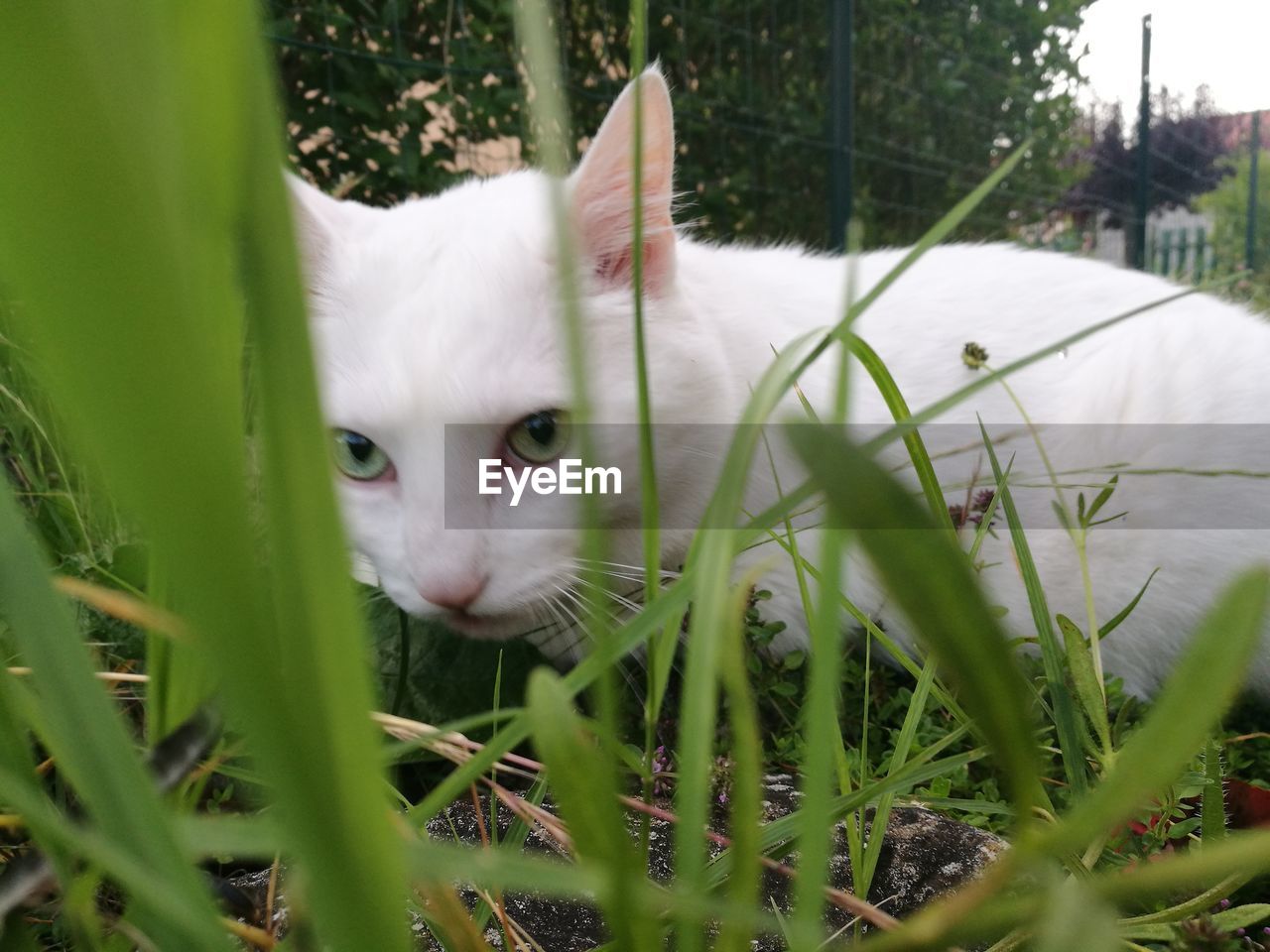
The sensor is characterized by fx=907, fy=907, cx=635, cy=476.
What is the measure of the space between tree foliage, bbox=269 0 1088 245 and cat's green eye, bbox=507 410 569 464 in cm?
63

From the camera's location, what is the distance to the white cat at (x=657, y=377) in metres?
1.04

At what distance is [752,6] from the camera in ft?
13.2

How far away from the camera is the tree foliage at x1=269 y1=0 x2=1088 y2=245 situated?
2.84 meters

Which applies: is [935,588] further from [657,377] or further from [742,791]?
[657,377]

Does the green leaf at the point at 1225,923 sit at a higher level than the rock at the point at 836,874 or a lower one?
higher

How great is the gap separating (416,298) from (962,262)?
1.02 meters

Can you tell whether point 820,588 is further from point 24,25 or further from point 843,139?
point 843,139

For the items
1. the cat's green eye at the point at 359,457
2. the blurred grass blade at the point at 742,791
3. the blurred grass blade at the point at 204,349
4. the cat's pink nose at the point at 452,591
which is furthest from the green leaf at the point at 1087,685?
the cat's green eye at the point at 359,457

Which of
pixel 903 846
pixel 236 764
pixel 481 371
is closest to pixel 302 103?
pixel 481 371

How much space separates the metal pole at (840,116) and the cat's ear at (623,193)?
9.40 ft

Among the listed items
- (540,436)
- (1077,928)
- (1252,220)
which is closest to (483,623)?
(540,436)

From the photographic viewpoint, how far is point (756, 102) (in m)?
4.03

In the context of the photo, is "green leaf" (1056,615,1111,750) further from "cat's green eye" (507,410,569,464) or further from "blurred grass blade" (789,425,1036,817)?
"cat's green eye" (507,410,569,464)

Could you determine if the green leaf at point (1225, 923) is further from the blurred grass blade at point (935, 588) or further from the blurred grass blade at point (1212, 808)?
the blurred grass blade at point (935, 588)
